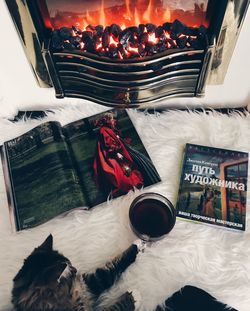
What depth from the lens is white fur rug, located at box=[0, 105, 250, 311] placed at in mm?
915

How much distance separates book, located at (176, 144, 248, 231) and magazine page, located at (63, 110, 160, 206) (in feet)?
0.36

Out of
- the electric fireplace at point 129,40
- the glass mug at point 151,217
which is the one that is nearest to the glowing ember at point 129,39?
the electric fireplace at point 129,40

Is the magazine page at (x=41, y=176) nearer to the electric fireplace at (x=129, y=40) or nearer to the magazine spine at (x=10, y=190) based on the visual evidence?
the magazine spine at (x=10, y=190)

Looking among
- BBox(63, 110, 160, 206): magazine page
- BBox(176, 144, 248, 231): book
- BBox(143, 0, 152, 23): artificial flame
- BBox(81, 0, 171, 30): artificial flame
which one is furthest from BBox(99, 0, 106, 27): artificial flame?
BBox(176, 144, 248, 231): book

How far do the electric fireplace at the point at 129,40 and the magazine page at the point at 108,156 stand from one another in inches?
7.3

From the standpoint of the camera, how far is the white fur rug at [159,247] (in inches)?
36.0

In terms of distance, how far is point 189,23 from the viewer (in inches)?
37.3

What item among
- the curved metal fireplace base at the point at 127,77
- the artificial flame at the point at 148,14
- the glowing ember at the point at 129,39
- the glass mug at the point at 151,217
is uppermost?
the artificial flame at the point at 148,14

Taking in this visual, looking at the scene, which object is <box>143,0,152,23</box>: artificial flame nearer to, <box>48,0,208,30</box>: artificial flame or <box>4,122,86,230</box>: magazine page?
<box>48,0,208,30</box>: artificial flame

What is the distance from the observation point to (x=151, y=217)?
0.93 m

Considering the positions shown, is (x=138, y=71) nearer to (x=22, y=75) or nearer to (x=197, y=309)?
(x=22, y=75)

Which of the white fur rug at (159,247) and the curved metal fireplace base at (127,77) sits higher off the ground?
the curved metal fireplace base at (127,77)

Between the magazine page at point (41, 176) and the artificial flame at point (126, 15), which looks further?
the magazine page at point (41, 176)

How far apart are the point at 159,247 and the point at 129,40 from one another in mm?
566
